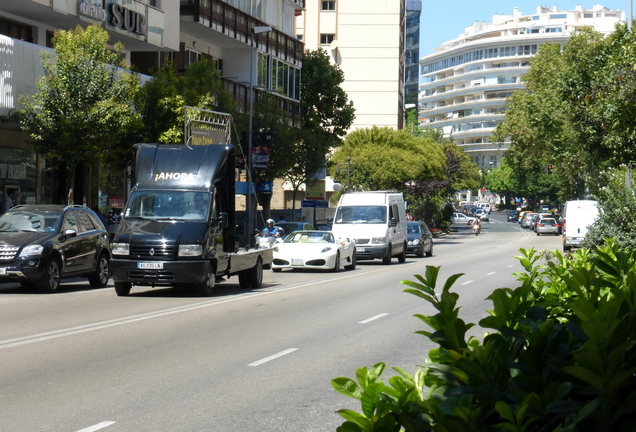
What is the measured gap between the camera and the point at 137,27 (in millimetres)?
34094

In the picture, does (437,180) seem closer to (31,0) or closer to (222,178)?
(31,0)

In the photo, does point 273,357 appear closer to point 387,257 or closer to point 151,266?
point 151,266

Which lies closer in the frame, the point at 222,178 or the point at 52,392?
the point at 52,392

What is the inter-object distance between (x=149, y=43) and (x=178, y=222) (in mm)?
18041

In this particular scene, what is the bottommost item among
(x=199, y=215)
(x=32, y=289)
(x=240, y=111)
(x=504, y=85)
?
(x=32, y=289)

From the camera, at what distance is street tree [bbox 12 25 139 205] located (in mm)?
26484

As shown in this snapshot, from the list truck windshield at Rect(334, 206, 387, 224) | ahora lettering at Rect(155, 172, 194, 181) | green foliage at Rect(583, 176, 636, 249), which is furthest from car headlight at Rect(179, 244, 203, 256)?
truck windshield at Rect(334, 206, 387, 224)

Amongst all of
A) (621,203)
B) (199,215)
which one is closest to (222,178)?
(199,215)

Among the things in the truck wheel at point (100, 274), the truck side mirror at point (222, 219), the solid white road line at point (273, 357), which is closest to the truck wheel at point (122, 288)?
the truck side mirror at point (222, 219)

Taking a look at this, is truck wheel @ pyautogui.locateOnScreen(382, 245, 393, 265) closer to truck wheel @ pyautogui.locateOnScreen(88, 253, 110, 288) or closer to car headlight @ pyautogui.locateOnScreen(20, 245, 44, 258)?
truck wheel @ pyautogui.locateOnScreen(88, 253, 110, 288)

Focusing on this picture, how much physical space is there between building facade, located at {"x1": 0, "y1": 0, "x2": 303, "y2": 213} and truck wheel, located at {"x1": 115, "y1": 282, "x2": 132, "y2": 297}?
32.6 ft

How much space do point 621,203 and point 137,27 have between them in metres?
17.3

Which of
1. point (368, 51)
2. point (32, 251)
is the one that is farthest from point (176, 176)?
point (368, 51)

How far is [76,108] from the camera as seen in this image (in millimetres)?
26859
